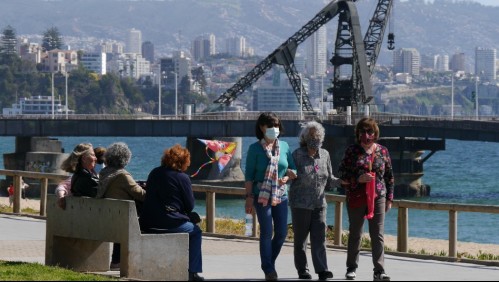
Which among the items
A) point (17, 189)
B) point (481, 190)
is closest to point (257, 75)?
point (481, 190)

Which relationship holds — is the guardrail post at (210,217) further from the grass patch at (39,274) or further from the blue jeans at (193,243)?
the blue jeans at (193,243)

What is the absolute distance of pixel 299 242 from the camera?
16.8 meters

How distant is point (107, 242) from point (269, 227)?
6.27 ft

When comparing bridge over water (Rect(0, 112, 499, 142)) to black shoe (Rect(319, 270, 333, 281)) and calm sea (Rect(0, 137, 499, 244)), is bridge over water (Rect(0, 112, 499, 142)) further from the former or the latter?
black shoe (Rect(319, 270, 333, 281))

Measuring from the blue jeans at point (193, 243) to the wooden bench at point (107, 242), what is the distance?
0.10 metres

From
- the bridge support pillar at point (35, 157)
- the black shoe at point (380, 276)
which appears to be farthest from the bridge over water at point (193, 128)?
the black shoe at point (380, 276)

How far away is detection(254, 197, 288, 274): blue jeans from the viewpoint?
16531 millimetres

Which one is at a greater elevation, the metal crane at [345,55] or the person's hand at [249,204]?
the metal crane at [345,55]

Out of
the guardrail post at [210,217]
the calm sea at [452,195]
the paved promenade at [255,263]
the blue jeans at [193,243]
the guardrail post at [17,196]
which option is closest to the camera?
the blue jeans at [193,243]

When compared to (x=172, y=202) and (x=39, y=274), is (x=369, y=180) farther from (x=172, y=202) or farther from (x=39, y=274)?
(x=39, y=274)

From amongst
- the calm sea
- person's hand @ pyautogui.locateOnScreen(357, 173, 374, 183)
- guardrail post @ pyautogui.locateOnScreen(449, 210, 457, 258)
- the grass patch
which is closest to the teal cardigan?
person's hand @ pyautogui.locateOnScreen(357, 173, 374, 183)

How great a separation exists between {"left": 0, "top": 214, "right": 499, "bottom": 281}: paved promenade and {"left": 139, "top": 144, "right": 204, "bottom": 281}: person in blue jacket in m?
0.59

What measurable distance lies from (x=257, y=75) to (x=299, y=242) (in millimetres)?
108577

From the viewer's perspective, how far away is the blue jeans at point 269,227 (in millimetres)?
16531
